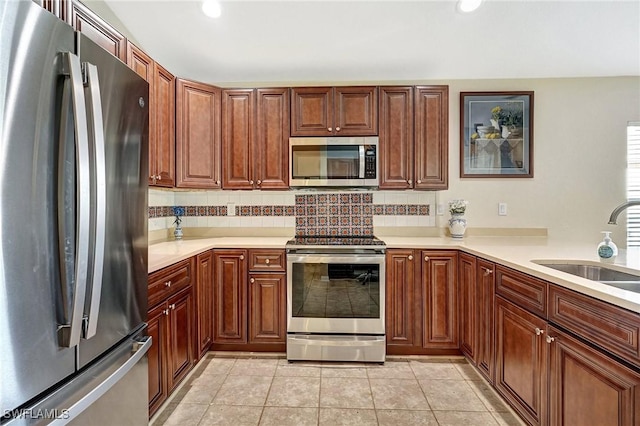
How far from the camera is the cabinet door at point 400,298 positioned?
2.45m

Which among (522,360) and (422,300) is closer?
(522,360)

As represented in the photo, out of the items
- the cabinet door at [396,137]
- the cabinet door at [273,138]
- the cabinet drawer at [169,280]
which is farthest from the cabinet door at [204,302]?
the cabinet door at [396,137]

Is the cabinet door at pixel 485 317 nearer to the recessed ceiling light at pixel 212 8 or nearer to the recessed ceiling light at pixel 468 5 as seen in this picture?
the recessed ceiling light at pixel 468 5

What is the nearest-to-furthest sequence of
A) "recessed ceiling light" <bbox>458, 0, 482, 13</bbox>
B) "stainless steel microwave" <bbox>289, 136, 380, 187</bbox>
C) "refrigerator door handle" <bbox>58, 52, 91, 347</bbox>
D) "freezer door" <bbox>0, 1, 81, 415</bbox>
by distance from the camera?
"freezer door" <bbox>0, 1, 81, 415</bbox>, "refrigerator door handle" <bbox>58, 52, 91, 347</bbox>, "recessed ceiling light" <bbox>458, 0, 482, 13</bbox>, "stainless steel microwave" <bbox>289, 136, 380, 187</bbox>

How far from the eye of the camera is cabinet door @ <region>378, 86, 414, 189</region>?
2.68m

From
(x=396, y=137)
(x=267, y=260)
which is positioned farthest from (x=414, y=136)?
(x=267, y=260)

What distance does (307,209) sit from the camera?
3043 millimetres

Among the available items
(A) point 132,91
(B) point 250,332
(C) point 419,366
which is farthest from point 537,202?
(A) point 132,91

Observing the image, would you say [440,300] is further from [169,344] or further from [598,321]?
[169,344]

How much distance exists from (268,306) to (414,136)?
189 cm

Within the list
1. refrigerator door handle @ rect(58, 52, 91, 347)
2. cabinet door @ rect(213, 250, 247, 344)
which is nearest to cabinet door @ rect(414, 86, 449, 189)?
cabinet door @ rect(213, 250, 247, 344)

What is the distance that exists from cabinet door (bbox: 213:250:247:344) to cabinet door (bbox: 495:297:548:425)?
1.81m

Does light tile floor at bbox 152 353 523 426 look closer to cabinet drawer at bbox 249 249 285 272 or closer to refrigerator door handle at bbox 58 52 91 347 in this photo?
cabinet drawer at bbox 249 249 285 272

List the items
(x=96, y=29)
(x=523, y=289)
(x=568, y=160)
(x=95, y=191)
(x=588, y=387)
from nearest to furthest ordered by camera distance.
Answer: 1. (x=95, y=191)
2. (x=588, y=387)
3. (x=96, y=29)
4. (x=523, y=289)
5. (x=568, y=160)
